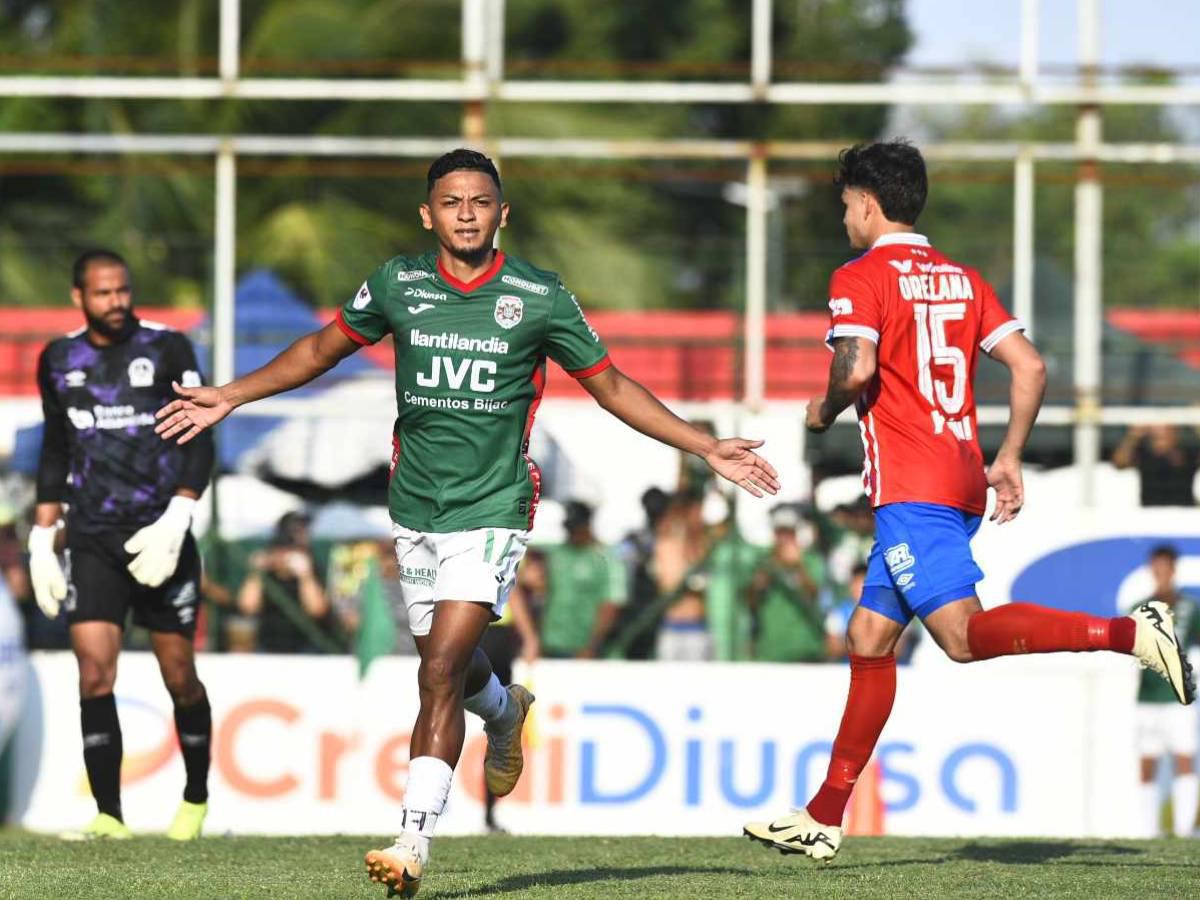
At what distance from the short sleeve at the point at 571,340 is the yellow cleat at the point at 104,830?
3.36 meters

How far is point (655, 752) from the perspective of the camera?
43.6 feet

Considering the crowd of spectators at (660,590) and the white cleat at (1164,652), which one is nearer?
the white cleat at (1164,652)

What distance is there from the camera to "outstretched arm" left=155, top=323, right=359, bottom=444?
7.01m

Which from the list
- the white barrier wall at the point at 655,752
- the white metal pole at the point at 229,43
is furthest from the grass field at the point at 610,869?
the white metal pole at the point at 229,43

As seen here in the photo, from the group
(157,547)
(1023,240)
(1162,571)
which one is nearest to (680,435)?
(157,547)

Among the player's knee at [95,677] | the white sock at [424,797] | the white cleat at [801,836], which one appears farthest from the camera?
the player's knee at [95,677]

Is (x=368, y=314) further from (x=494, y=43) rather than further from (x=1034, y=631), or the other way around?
(x=494, y=43)

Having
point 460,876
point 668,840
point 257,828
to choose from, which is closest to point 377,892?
point 460,876

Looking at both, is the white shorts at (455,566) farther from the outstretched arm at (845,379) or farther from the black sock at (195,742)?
the black sock at (195,742)

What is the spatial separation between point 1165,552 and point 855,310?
683 centimetres

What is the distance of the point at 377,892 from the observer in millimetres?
6688

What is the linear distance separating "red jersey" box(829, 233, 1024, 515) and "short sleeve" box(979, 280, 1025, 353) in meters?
0.04

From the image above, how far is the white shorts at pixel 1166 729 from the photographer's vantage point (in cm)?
1324

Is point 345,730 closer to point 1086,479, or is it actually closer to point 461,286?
point 1086,479
